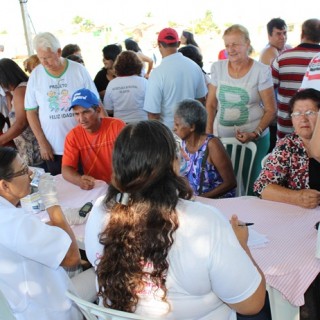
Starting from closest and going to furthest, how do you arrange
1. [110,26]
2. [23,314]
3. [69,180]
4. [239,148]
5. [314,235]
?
[23,314], [314,235], [69,180], [239,148], [110,26]

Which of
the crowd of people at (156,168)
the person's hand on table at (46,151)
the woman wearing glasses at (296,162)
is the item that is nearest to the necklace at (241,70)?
the crowd of people at (156,168)

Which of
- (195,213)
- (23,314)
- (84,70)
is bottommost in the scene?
(23,314)

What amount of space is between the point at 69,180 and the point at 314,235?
155 centimetres

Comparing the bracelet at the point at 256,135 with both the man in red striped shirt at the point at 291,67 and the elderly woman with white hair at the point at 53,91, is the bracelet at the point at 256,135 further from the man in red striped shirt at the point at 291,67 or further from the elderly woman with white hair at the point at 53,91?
the elderly woman with white hair at the point at 53,91

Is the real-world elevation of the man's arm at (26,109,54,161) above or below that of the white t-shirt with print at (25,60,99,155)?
below

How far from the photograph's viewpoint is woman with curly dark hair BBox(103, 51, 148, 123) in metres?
3.58

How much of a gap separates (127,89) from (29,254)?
251 centimetres

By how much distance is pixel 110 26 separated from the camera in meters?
11.4

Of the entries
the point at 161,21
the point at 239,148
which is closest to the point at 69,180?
the point at 239,148

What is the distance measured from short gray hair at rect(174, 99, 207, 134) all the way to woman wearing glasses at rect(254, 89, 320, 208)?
49cm

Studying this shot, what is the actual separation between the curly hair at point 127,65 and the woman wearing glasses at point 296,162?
1.90 metres

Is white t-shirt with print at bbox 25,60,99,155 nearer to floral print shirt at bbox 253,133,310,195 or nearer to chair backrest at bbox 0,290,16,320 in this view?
floral print shirt at bbox 253,133,310,195

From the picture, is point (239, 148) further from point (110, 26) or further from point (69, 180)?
Result: point (110, 26)

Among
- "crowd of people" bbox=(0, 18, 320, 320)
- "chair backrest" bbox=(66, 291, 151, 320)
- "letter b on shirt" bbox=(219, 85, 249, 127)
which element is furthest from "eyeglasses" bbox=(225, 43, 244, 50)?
"chair backrest" bbox=(66, 291, 151, 320)
